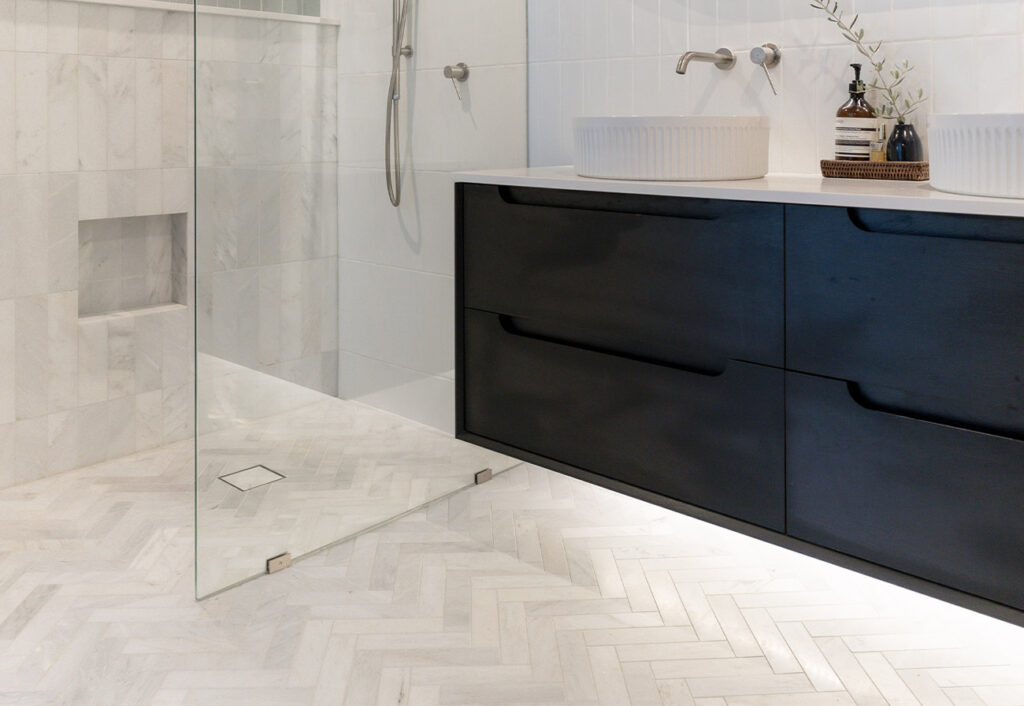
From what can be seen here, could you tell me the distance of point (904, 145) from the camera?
6.47 ft

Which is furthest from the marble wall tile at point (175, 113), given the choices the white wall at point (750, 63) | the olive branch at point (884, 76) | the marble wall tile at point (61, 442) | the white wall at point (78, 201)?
the olive branch at point (884, 76)

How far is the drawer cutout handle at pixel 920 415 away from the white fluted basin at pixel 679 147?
57cm

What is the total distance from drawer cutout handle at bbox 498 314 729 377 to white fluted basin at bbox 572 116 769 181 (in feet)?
1.19

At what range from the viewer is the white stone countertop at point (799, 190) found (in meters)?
1.47

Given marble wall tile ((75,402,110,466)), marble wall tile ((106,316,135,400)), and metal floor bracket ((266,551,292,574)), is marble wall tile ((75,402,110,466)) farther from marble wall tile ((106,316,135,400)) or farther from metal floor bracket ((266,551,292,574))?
metal floor bracket ((266,551,292,574))

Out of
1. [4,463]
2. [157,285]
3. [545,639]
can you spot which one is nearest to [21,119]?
[157,285]

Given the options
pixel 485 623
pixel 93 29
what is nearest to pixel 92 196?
pixel 93 29

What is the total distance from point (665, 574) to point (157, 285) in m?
1.89

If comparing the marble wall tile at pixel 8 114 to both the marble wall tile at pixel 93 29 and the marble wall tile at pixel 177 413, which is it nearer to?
the marble wall tile at pixel 93 29

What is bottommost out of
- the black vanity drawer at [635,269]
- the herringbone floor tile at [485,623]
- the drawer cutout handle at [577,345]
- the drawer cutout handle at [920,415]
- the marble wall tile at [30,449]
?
the herringbone floor tile at [485,623]

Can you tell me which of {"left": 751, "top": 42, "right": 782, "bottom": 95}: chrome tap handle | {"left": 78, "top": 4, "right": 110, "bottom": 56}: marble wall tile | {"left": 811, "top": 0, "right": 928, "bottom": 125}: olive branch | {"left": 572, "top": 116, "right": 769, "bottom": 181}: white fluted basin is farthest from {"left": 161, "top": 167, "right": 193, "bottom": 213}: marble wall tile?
{"left": 811, "top": 0, "right": 928, "bottom": 125}: olive branch

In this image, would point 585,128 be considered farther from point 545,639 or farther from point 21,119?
point 21,119

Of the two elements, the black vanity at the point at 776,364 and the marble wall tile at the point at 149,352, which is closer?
the black vanity at the point at 776,364

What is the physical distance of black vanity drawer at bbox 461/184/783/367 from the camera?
69.1 inches
